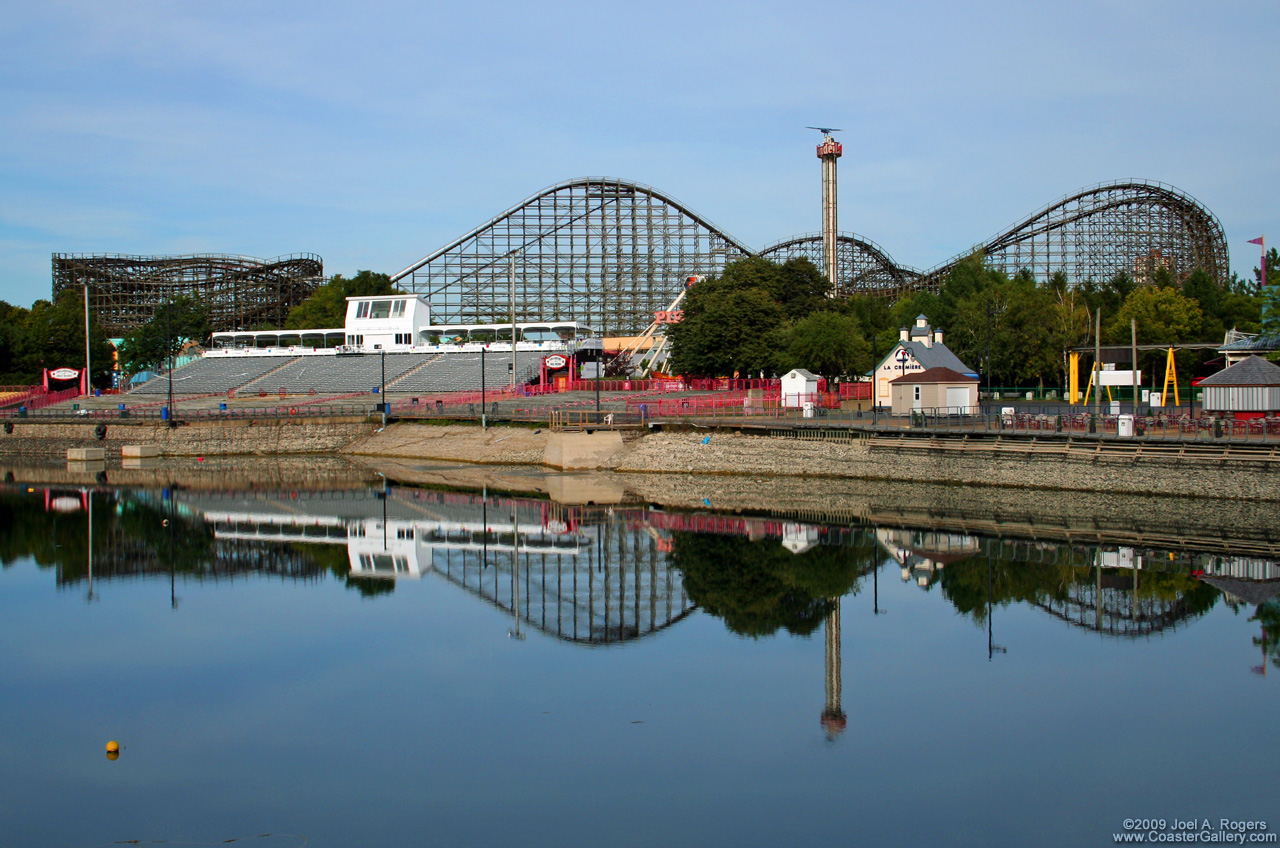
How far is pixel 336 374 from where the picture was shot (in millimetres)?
59969

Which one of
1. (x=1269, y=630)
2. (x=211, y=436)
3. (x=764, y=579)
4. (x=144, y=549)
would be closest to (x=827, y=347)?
(x=764, y=579)

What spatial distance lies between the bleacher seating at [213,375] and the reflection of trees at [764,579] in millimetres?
43745

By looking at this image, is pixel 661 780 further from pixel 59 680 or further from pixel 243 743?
pixel 59 680

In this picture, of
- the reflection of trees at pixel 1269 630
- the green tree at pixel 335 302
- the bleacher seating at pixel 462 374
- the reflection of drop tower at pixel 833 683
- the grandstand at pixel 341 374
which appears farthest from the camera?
the green tree at pixel 335 302

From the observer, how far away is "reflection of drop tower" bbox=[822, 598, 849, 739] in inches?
479

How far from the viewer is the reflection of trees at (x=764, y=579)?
688 inches

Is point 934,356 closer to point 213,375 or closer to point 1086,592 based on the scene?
point 1086,592

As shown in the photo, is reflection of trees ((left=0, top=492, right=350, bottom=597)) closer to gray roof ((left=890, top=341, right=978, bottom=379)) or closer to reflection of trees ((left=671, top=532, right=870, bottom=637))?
reflection of trees ((left=671, top=532, right=870, bottom=637))

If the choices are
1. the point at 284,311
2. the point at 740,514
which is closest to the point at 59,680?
the point at 740,514

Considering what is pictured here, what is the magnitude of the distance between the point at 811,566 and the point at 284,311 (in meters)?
67.8

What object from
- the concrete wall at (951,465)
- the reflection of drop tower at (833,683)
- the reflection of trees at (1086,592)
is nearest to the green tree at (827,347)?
Answer: the concrete wall at (951,465)

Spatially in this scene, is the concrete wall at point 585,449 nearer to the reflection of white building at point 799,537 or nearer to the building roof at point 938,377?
the building roof at point 938,377

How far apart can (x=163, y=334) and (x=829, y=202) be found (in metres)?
42.4

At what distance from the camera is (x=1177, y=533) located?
22.5 meters
